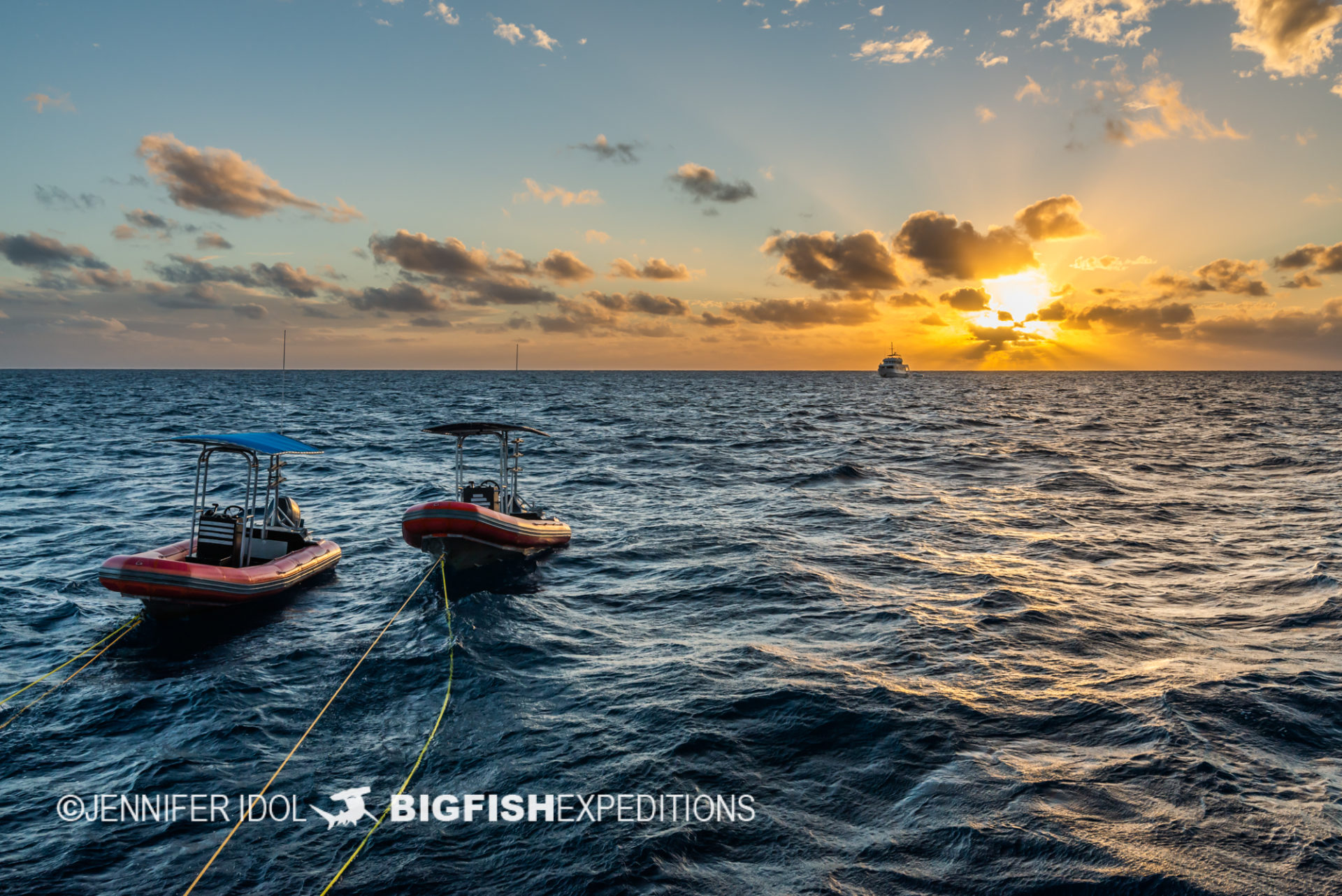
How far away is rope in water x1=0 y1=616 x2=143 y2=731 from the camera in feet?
32.0

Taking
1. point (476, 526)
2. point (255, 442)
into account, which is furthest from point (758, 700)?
point (255, 442)

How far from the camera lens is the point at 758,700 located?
383 inches

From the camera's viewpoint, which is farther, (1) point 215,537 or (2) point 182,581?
(1) point 215,537

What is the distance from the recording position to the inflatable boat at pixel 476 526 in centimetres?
1612

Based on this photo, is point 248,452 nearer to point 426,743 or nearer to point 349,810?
point 426,743

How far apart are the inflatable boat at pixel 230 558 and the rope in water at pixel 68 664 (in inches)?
18.7

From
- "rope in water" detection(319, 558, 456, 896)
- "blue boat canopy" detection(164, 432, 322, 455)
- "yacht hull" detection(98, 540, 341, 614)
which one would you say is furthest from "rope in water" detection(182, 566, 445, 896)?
"blue boat canopy" detection(164, 432, 322, 455)

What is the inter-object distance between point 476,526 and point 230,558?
16.1 feet

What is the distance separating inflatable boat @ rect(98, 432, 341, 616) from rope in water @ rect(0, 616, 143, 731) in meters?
0.47

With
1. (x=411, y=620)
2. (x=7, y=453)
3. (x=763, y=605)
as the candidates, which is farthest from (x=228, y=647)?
(x=7, y=453)

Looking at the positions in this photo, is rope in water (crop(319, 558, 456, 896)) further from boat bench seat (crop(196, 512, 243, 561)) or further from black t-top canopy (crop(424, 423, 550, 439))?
boat bench seat (crop(196, 512, 243, 561))

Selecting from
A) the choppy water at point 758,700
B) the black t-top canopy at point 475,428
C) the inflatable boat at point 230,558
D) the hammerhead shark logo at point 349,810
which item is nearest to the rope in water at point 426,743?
the choppy water at point 758,700

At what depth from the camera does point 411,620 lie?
44.6 ft

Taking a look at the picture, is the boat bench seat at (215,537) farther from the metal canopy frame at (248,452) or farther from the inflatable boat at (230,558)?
the metal canopy frame at (248,452)
